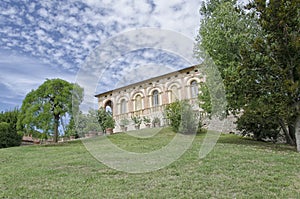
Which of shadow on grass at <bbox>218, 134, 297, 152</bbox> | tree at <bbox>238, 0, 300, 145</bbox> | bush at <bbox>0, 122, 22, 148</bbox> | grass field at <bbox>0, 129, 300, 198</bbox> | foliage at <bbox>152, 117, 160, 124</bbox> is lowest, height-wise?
grass field at <bbox>0, 129, 300, 198</bbox>

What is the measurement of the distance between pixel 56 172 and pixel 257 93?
935cm

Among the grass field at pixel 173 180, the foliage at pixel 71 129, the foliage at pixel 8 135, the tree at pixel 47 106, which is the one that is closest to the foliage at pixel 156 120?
the foliage at pixel 71 129

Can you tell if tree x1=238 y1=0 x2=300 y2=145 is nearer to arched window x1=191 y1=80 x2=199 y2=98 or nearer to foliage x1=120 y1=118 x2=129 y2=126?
arched window x1=191 y1=80 x2=199 y2=98

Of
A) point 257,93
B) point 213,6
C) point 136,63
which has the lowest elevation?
point 257,93

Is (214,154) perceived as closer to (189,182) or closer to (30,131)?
(189,182)

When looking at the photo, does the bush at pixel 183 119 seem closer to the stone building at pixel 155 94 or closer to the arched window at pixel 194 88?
the stone building at pixel 155 94

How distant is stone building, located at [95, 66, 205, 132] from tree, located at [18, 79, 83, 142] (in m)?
8.97

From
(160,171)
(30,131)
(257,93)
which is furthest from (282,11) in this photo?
(30,131)

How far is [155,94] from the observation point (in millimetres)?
27234

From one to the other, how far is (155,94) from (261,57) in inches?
622

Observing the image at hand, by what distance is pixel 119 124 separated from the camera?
26172mm

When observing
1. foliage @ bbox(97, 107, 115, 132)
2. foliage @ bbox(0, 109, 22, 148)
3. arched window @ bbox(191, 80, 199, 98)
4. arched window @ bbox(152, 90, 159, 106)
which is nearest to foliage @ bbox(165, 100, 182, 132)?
arched window @ bbox(191, 80, 199, 98)

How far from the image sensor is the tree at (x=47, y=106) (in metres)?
16.6

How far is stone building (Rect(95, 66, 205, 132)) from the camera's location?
2479 cm
